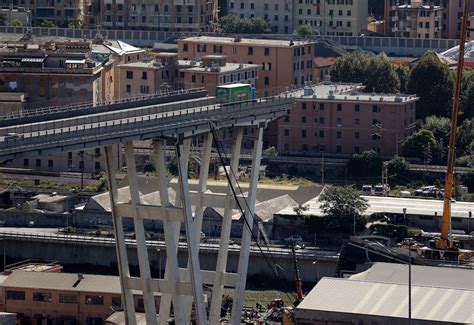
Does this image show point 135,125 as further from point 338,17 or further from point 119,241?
point 338,17

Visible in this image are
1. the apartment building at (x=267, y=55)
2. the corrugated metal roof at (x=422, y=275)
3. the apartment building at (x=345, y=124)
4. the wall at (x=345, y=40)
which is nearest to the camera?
the corrugated metal roof at (x=422, y=275)

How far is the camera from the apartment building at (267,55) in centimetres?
5428

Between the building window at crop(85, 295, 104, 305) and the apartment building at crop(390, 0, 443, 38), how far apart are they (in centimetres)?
3072

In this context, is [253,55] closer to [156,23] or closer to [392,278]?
[156,23]

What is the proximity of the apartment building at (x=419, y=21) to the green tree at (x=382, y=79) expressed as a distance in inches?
469

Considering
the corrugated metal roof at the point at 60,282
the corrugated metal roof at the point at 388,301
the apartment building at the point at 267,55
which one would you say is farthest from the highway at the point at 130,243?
the apartment building at the point at 267,55

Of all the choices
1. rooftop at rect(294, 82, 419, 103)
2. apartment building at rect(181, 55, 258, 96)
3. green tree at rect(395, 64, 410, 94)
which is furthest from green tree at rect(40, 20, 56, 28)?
rooftop at rect(294, 82, 419, 103)

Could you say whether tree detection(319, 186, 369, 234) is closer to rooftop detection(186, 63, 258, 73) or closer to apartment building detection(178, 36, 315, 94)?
rooftop detection(186, 63, 258, 73)

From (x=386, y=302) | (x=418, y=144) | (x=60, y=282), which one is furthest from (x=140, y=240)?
(x=418, y=144)

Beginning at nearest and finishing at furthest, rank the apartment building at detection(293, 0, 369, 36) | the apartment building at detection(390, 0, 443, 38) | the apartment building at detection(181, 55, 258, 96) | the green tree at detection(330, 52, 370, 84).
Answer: the apartment building at detection(181, 55, 258, 96), the green tree at detection(330, 52, 370, 84), the apartment building at detection(390, 0, 443, 38), the apartment building at detection(293, 0, 369, 36)

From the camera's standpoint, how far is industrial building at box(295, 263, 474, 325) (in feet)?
105

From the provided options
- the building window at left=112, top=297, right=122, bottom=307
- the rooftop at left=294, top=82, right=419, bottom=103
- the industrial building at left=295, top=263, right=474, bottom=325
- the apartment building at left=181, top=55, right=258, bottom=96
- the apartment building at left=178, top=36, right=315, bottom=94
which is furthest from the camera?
the apartment building at left=178, top=36, right=315, bottom=94

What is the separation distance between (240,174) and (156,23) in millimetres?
20768

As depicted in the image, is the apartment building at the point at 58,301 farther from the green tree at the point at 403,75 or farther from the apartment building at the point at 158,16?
the apartment building at the point at 158,16
